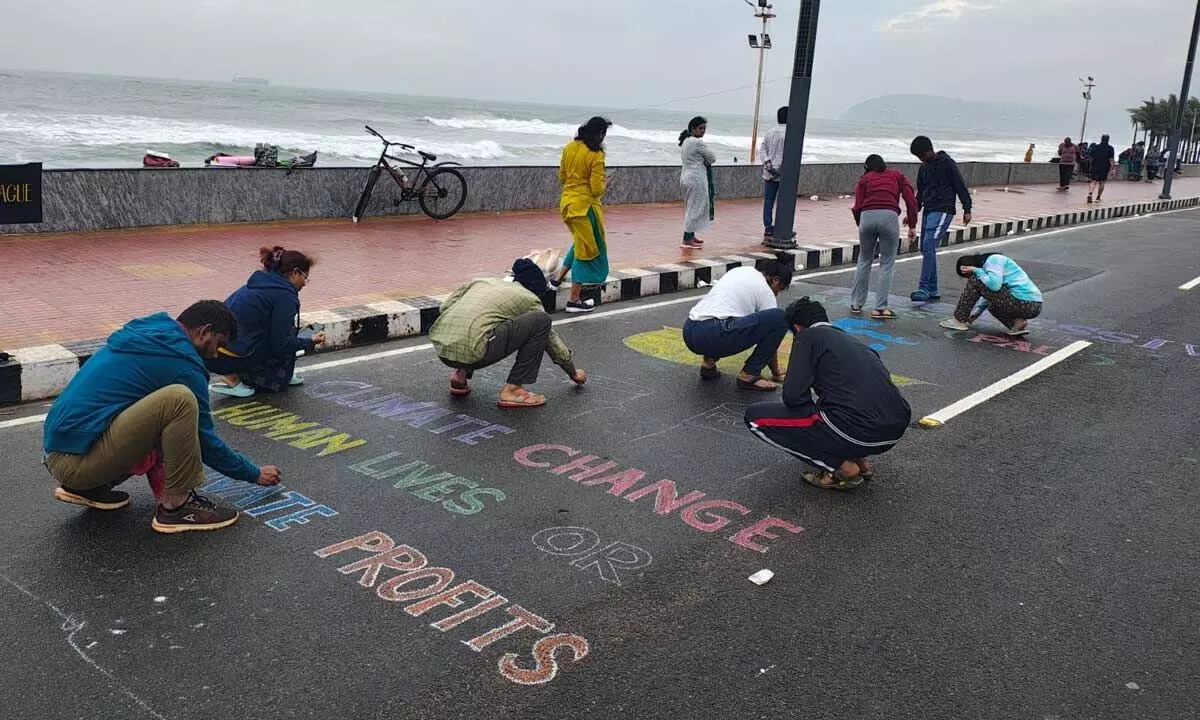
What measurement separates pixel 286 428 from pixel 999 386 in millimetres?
5001

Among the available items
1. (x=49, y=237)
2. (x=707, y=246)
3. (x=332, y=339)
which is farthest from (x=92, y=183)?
(x=707, y=246)

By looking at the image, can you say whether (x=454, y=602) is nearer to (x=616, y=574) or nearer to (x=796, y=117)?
(x=616, y=574)

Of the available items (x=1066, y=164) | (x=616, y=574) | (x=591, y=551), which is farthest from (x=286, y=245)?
(x=1066, y=164)

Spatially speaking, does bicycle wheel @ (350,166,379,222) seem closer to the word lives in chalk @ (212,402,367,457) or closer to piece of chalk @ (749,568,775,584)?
the word lives in chalk @ (212,402,367,457)

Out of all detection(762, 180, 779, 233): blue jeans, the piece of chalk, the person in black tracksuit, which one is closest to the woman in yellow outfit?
the person in black tracksuit

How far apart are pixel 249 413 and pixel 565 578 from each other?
2817mm

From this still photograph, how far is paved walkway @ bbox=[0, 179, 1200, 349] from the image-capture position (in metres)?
7.62

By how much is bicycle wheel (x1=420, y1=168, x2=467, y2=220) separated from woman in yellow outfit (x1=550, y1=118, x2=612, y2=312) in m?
4.84

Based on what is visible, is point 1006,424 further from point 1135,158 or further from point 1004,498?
point 1135,158

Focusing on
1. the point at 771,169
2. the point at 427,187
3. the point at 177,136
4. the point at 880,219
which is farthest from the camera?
the point at 177,136

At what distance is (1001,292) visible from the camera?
862cm

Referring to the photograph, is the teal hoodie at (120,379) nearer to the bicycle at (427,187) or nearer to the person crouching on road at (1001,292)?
the person crouching on road at (1001,292)

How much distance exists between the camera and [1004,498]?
4918mm

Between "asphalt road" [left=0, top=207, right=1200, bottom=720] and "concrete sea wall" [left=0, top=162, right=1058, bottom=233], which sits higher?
"concrete sea wall" [left=0, top=162, right=1058, bottom=233]
